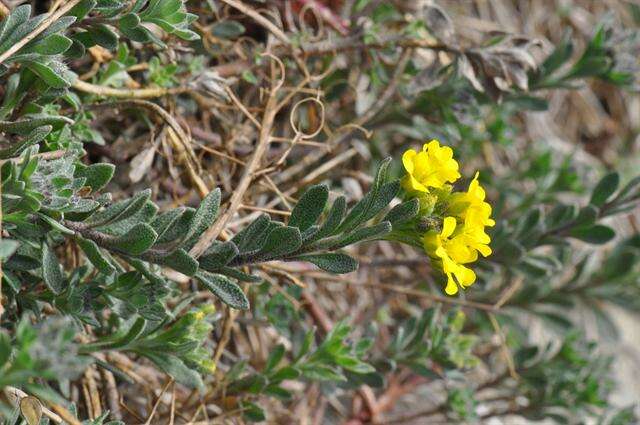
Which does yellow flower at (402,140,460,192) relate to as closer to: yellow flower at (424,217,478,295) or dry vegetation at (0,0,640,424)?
yellow flower at (424,217,478,295)

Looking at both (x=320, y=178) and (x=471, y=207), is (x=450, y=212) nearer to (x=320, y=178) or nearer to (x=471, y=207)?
(x=471, y=207)

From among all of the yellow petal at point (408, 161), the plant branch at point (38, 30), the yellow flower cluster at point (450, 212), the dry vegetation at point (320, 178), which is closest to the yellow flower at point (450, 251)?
the yellow flower cluster at point (450, 212)

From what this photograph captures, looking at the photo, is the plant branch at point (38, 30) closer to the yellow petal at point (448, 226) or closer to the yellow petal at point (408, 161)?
the yellow petal at point (408, 161)

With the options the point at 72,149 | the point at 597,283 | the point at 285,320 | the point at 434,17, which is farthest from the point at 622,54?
the point at 72,149

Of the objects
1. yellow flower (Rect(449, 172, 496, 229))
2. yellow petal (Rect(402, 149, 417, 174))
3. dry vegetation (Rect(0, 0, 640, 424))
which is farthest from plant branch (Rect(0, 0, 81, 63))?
yellow flower (Rect(449, 172, 496, 229))

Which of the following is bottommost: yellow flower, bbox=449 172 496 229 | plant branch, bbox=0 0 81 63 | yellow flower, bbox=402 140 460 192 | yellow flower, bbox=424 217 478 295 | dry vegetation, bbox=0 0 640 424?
dry vegetation, bbox=0 0 640 424

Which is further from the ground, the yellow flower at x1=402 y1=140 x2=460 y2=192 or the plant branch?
the plant branch

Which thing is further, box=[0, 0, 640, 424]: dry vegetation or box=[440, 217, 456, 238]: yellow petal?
box=[0, 0, 640, 424]: dry vegetation

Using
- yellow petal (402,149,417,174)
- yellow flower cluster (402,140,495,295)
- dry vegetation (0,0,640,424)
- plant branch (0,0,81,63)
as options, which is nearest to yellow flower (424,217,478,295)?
yellow flower cluster (402,140,495,295)

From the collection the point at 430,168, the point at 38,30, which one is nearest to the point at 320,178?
the point at 430,168
